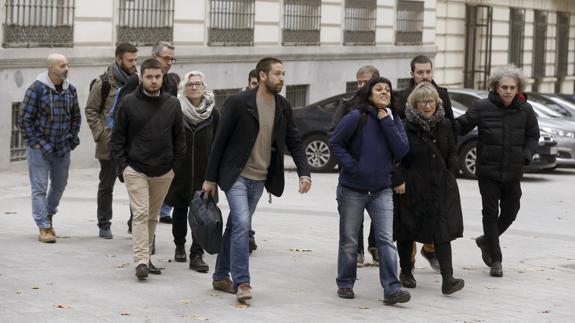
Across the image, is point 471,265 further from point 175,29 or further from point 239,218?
point 175,29

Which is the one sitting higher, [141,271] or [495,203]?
[495,203]

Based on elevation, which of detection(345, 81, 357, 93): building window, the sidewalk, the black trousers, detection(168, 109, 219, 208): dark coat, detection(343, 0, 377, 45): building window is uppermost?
detection(343, 0, 377, 45): building window

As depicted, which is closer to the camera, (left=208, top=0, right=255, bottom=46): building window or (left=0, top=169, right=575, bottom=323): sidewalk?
(left=0, top=169, right=575, bottom=323): sidewalk

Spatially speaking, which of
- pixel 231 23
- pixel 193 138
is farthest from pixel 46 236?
pixel 231 23

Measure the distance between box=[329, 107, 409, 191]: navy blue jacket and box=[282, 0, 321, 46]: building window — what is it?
743 inches

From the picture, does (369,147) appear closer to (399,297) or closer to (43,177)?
(399,297)

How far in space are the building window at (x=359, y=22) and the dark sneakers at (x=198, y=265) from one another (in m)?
20.8

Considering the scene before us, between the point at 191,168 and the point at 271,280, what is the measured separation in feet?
3.93

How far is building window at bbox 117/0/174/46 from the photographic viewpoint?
75.3 ft

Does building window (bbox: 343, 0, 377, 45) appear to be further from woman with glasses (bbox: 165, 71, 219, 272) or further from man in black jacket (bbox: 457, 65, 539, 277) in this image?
woman with glasses (bbox: 165, 71, 219, 272)

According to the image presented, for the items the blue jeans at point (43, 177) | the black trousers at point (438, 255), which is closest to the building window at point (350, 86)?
the blue jeans at point (43, 177)

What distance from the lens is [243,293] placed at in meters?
9.73

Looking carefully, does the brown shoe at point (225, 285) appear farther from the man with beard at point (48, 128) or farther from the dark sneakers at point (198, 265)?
the man with beard at point (48, 128)

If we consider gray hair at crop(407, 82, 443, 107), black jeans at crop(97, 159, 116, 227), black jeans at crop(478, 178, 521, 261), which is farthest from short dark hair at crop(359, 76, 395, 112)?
black jeans at crop(97, 159, 116, 227)
